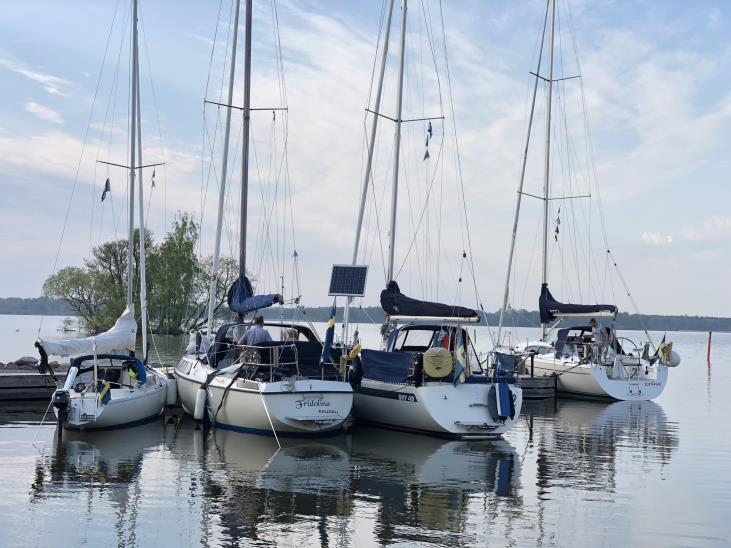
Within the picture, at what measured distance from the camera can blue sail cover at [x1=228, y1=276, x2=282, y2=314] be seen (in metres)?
22.9

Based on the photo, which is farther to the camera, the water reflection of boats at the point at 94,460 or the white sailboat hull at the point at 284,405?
the white sailboat hull at the point at 284,405

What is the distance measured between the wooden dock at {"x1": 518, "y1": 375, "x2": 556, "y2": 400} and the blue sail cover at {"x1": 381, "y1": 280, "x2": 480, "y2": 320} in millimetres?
9518

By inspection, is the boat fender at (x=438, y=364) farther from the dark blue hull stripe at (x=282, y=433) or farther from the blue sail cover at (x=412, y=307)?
the dark blue hull stripe at (x=282, y=433)

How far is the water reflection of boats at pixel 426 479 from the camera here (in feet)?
40.4

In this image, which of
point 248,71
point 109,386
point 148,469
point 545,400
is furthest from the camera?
point 545,400

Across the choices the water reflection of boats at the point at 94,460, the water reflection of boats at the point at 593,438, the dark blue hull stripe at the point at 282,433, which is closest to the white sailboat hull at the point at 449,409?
the water reflection of boats at the point at 593,438

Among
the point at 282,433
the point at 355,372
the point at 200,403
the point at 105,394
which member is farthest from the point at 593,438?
the point at 105,394

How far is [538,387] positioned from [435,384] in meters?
13.1

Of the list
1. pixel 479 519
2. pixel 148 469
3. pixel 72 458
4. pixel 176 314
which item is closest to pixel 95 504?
pixel 148 469

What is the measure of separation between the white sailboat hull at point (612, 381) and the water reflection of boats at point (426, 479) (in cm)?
1222

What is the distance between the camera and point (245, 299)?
2428cm

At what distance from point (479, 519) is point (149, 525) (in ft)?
15.2

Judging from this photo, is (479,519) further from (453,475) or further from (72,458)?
(72,458)

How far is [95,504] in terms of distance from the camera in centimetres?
1291
